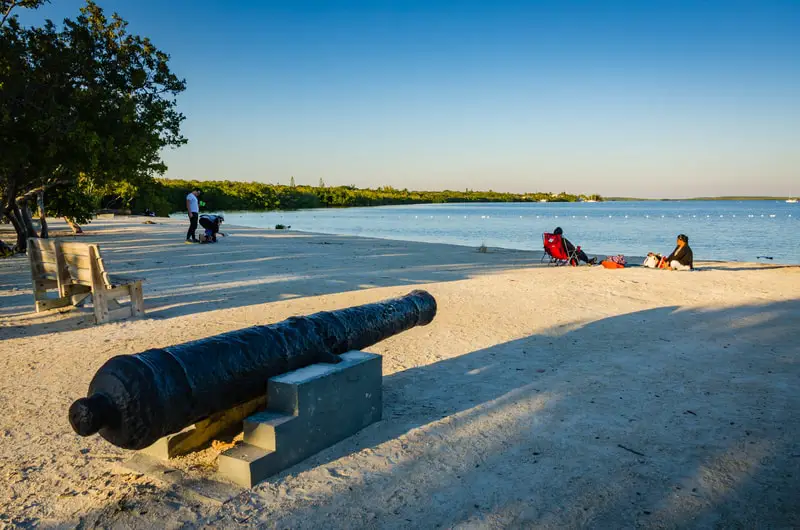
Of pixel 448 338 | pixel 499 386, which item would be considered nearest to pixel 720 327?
pixel 448 338

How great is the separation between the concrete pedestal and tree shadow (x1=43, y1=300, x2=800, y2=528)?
3.6 inches

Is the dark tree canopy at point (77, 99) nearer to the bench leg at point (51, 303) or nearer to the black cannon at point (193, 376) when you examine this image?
the bench leg at point (51, 303)

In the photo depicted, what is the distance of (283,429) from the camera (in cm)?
330

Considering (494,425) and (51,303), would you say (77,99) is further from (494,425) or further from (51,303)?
(494,425)

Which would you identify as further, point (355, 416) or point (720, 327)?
point (720, 327)

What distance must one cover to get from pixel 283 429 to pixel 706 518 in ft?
7.52

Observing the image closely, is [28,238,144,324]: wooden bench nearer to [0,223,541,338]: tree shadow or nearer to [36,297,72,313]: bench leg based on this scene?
[36,297,72,313]: bench leg

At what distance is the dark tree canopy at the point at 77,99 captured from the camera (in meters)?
9.27

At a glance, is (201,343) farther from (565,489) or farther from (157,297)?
(157,297)

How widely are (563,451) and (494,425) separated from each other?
578mm

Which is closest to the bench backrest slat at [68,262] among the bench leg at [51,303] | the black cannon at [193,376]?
the bench leg at [51,303]

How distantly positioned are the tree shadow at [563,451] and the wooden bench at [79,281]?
4303mm

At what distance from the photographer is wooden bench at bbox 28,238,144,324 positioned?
728 centimetres

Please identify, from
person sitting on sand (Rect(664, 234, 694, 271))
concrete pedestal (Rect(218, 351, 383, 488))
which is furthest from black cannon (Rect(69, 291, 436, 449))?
person sitting on sand (Rect(664, 234, 694, 271))
